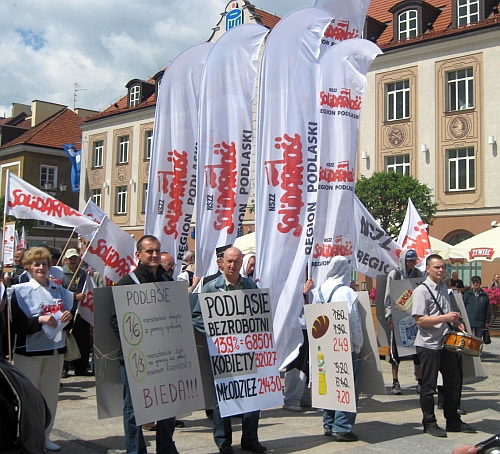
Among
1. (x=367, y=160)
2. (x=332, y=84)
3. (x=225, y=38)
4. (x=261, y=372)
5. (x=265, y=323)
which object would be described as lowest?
(x=261, y=372)

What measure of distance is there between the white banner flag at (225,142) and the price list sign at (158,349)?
12.5 feet

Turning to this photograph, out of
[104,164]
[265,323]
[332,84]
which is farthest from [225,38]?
[104,164]

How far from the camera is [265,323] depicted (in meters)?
6.49

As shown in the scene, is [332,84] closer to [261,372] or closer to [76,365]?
[261,372]

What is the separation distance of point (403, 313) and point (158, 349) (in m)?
4.25

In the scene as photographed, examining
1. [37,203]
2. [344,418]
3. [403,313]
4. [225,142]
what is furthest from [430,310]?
[37,203]

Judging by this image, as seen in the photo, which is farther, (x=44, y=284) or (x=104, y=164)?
(x=104, y=164)

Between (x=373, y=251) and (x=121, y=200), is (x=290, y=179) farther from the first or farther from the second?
(x=121, y=200)

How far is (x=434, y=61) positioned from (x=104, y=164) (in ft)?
79.2

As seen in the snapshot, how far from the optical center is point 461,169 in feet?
97.3

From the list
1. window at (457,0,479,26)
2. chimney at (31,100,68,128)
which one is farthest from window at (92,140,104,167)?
window at (457,0,479,26)

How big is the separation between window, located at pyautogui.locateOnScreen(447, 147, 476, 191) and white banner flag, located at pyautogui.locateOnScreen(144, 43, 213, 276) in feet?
67.8

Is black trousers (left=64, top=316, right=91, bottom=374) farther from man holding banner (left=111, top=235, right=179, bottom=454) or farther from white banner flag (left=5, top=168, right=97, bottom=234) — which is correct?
man holding banner (left=111, top=235, right=179, bottom=454)

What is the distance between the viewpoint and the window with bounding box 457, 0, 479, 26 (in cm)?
3038
